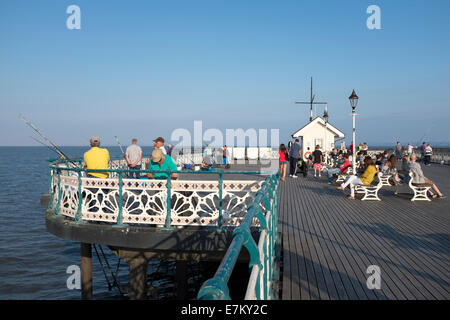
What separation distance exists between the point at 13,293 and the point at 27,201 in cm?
2330

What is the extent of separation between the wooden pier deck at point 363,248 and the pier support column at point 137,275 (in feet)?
11.2

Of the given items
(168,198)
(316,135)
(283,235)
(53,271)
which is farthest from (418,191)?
(316,135)

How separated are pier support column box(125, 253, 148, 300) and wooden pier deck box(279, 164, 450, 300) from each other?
3407 mm

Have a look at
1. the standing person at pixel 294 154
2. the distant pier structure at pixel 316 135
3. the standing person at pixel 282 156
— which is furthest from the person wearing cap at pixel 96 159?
the distant pier structure at pixel 316 135

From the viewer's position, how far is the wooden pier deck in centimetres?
490

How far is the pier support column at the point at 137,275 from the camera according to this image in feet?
28.1

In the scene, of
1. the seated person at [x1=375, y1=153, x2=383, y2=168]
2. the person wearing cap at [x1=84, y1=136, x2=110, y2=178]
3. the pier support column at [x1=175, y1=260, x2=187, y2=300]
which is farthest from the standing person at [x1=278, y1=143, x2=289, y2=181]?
the person wearing cap at [x1=84, y1=136, x2=110, y2=178]

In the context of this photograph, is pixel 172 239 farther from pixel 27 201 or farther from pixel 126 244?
pixel 27 201

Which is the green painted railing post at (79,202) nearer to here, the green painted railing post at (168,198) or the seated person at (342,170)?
the green painted railing post at (168,198)

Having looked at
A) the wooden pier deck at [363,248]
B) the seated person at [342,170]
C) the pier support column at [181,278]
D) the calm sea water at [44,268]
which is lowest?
the calm sea water at [44,268]

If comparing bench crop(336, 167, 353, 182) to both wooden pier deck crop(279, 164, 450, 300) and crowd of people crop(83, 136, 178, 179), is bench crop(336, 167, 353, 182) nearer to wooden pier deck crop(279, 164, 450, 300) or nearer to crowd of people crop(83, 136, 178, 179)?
wooden pier deck crop(279, 164, 450, 300)

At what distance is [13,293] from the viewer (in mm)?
14391

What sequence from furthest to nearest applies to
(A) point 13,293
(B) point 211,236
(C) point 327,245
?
1. (A) point 13,293
2. (B) point 211,236
3. (C) point 327,245
